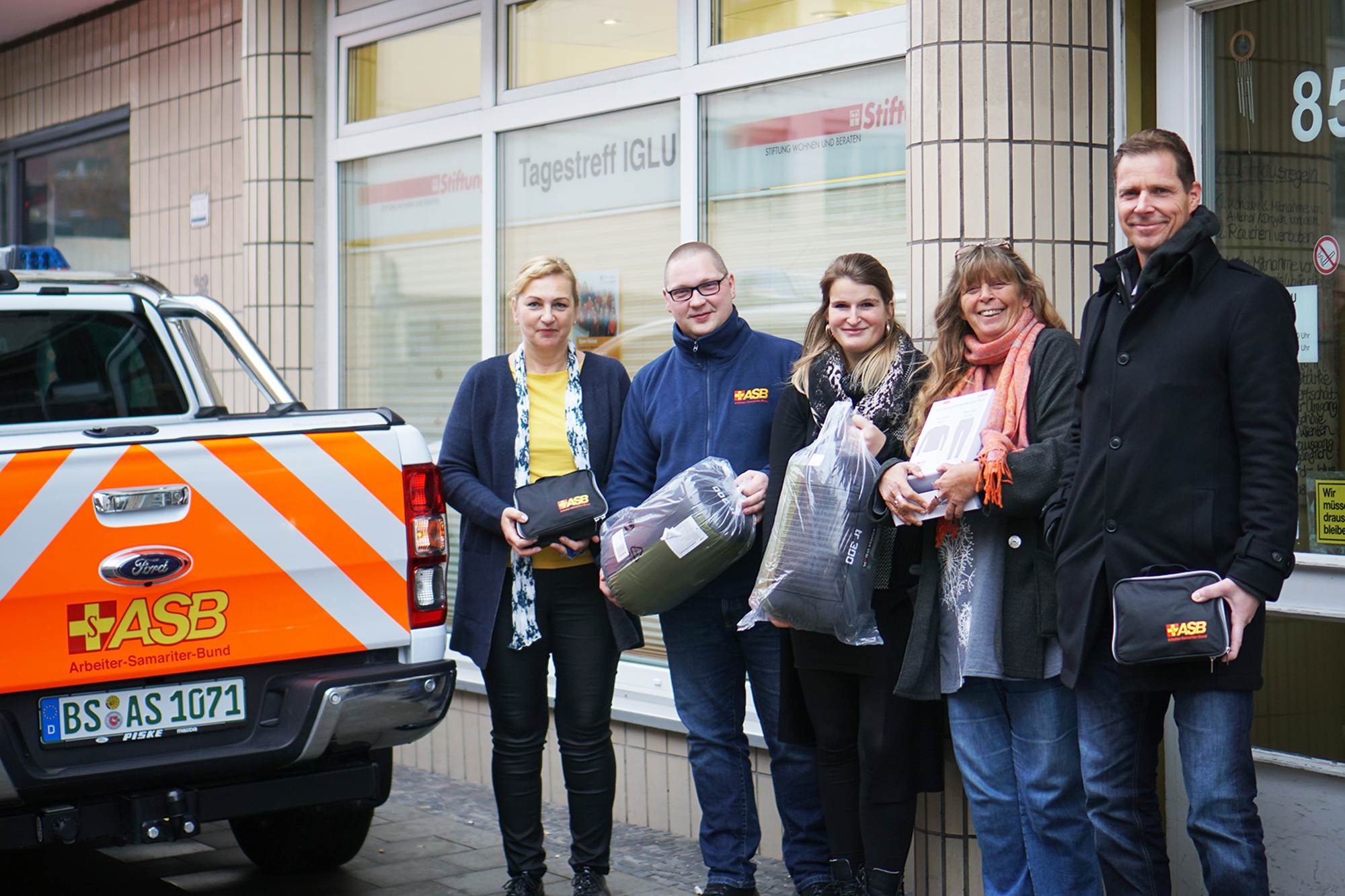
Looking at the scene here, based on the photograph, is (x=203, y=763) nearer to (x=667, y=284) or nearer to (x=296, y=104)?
(x=667, y=284)

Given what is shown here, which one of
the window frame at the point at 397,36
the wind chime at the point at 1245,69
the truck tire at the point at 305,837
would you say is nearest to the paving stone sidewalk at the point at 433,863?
the truck tire at the point at 305,837

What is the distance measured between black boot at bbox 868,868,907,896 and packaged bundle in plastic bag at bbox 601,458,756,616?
3.00 feet

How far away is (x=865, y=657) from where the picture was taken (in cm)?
361

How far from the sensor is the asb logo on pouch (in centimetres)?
279

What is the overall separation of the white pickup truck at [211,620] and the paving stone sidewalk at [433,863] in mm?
792

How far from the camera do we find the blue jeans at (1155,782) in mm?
2863

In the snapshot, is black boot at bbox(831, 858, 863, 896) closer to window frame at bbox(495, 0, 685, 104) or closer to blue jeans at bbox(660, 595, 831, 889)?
blue jeans at bbox(660, 595, 831, 889)

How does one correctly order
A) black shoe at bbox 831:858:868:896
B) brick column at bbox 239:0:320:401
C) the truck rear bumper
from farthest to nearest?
brick column at bbox 239:0:320:401
black shoe at bbox 831:858:868:896
the truck rear bumper

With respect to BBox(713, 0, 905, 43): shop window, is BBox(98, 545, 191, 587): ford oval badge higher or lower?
lower

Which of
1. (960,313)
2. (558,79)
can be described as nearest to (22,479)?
(960,313)

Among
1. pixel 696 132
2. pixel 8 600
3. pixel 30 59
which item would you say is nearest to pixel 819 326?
pixel 696 132

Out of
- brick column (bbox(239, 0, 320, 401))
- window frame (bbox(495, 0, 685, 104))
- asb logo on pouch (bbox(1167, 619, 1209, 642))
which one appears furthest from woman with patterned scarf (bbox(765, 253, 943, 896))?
brick column (bbox(239, 0, 320, 401))

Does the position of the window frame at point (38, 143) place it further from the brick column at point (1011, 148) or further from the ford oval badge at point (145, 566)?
the brick column at point (1011, 148)

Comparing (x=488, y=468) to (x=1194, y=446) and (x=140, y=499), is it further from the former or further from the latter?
(x=1194, y=446)
